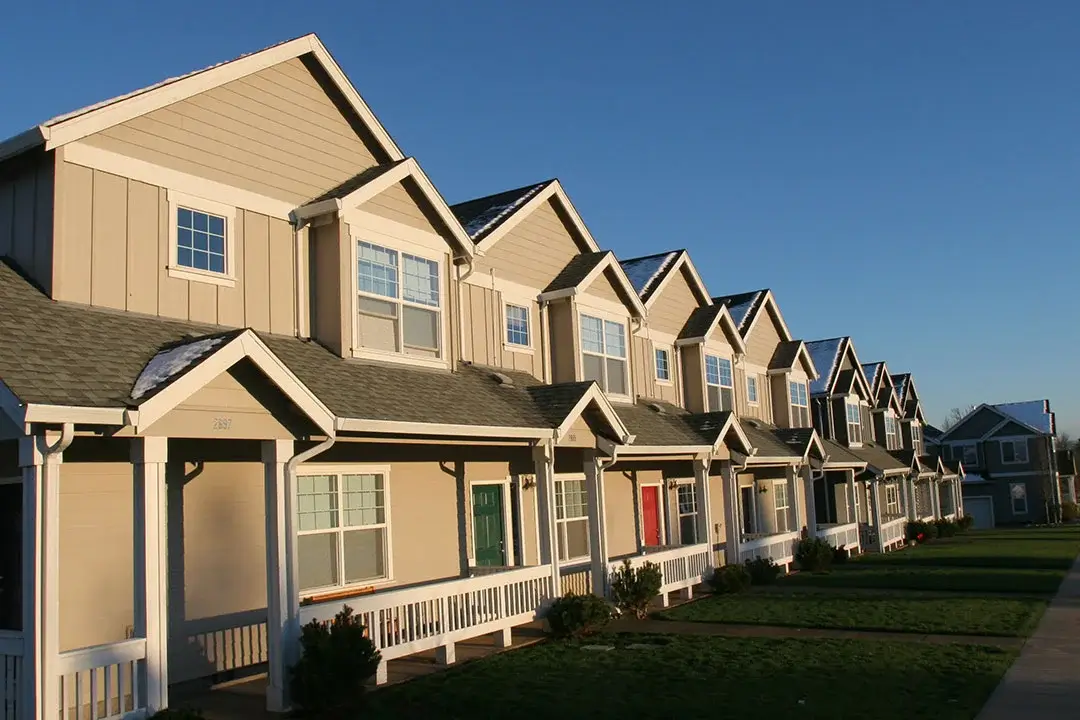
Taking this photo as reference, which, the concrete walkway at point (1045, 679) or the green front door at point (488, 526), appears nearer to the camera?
the concrete walkway at point (1045, 679)

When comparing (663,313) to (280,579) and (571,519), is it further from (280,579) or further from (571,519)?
(280,579)

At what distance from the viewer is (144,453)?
27.9 feet

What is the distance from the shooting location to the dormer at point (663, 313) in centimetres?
2227

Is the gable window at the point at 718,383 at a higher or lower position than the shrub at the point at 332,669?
higher

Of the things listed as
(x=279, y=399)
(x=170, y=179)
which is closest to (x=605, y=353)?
(x=170, y=179)

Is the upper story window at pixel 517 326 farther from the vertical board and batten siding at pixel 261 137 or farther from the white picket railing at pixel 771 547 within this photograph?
the white picket railing at pixel 771 547

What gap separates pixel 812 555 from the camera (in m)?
24.5

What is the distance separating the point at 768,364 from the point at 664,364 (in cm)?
791

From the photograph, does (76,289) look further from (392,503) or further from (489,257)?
(489,257)

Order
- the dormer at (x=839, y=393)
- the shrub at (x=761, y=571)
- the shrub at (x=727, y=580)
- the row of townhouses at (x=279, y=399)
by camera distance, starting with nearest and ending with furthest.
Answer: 1. the row of townhouses at (x=279, y=399)
2. the shrub at (x=727, y=580)
3. the shrub at (x=761, y=571)
4. the dormer at (x=839, y=393)

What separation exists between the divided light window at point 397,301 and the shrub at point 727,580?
8612 millimetres

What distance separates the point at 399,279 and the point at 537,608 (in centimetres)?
537

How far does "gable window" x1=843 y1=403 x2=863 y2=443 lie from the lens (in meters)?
36.6

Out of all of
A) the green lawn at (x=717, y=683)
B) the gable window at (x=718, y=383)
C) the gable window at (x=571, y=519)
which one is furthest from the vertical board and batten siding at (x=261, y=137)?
the gable window at (x=718, y=383)
